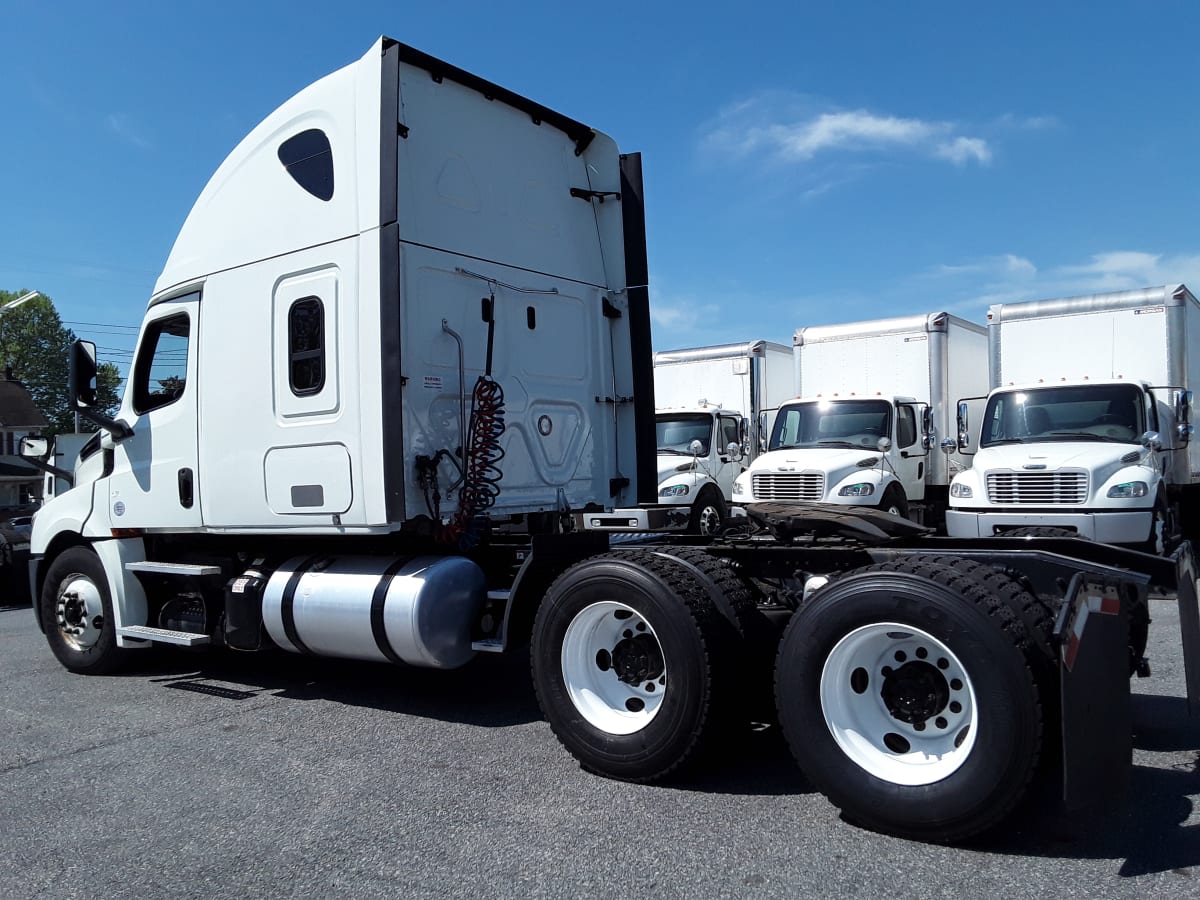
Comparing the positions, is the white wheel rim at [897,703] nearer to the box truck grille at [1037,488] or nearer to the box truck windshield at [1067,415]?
the box truck grille at [1037,488]

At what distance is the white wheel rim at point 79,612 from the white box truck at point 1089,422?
324 inches

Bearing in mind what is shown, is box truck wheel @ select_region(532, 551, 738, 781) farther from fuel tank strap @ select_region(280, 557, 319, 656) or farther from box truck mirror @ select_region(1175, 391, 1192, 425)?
box truck mirror @ select_region(1175, 391, 1192, 425)

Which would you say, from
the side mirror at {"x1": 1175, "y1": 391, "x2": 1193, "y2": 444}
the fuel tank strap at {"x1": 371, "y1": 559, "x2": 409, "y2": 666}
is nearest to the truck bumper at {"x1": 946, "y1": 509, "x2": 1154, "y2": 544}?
the side mirror at {"x1": 1175, "y1": 391, "x2": 1193, "y2": 444}

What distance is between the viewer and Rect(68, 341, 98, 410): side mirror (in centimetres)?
708

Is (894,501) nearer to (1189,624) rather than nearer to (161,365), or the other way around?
(1189,624)

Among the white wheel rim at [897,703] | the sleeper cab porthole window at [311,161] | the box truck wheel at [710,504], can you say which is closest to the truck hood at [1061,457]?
the box truck wheel at [710,504]

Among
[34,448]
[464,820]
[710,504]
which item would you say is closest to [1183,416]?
[710,504]

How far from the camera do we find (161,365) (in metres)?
7.14

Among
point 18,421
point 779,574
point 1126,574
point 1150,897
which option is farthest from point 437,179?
point 18,421

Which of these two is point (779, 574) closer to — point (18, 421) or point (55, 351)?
point (18, 421)

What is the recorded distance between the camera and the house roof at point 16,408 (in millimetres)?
42900

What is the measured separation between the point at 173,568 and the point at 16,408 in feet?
145

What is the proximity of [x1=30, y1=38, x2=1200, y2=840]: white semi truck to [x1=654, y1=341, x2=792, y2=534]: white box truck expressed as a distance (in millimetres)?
8081

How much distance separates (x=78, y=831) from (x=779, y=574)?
3.39 metres
